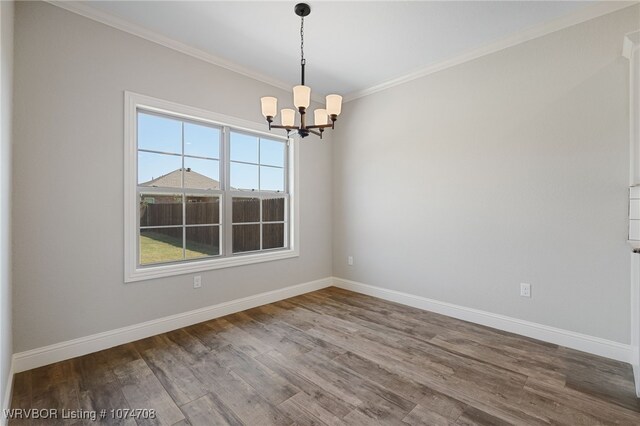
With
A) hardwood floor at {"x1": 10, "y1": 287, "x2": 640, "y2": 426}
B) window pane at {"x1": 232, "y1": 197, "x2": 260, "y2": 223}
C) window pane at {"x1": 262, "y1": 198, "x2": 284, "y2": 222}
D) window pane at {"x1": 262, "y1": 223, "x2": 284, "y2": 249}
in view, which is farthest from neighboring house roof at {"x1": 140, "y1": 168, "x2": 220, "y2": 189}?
hardwood floor at {"x1": 10, "y1": 287, "x2": 640, "y2": 426}

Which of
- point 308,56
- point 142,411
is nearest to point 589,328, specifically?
point 142,411

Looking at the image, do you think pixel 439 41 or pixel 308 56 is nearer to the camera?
pixel 439 41

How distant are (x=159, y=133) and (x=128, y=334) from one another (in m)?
1.95

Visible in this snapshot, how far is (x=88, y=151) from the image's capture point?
2443 millimetres

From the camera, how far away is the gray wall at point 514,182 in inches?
93.9

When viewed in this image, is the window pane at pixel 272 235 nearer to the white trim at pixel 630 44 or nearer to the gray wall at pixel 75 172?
the gray wall at pixel 75 172

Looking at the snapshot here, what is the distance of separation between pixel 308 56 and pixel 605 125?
2806 mm

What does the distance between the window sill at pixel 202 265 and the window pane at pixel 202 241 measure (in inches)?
4.8

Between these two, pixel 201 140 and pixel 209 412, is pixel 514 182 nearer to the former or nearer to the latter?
pixel 209 412

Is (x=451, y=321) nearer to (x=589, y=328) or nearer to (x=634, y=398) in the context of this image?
(x=589, y=328)

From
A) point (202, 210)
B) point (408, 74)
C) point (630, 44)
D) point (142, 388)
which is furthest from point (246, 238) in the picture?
point (630, 44)

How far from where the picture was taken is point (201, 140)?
10.6 feet

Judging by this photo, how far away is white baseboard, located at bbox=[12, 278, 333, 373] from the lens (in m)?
2.20

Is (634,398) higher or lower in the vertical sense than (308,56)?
lower
